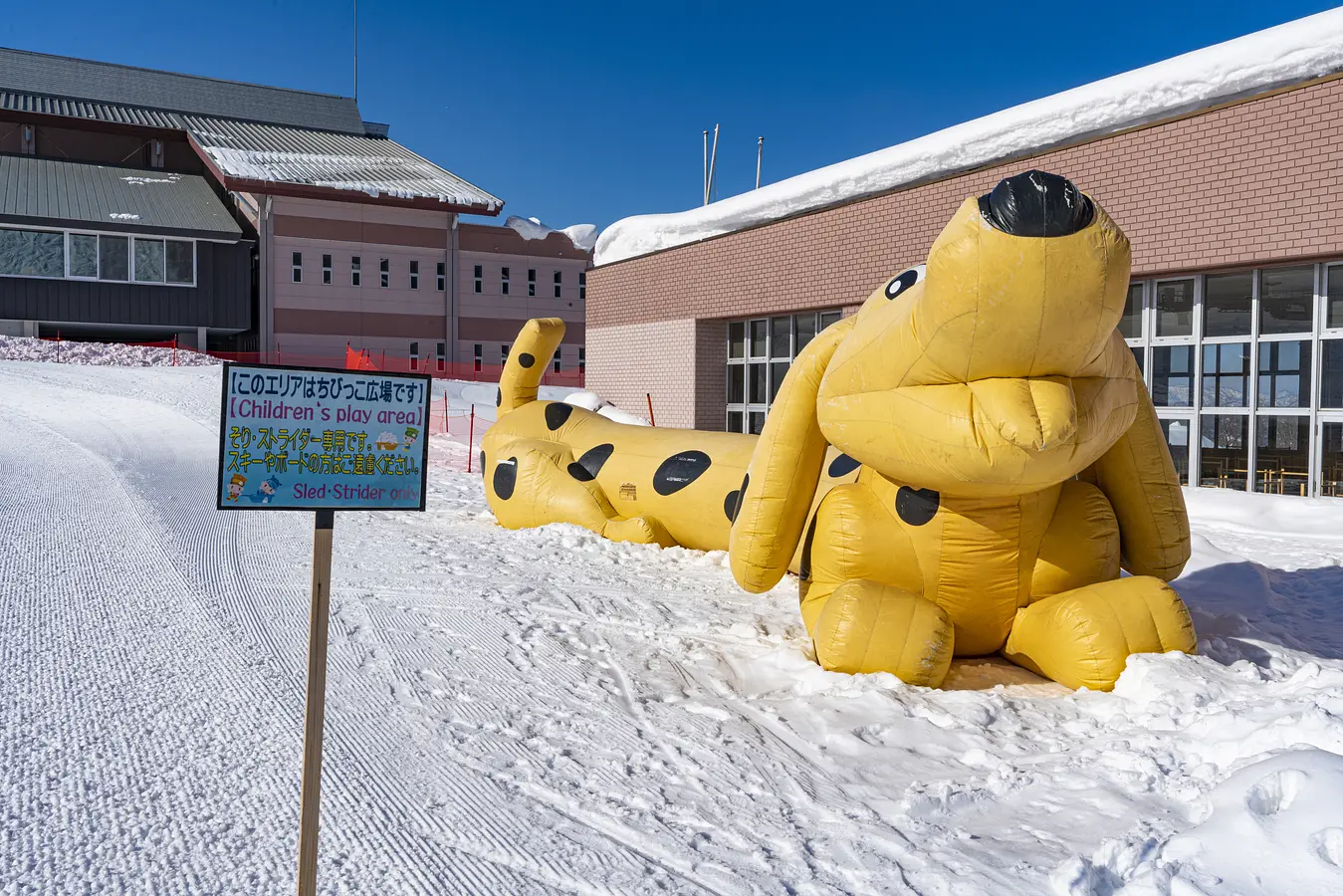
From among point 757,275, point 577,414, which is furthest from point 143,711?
point 757,275

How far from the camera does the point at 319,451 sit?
2598 mm

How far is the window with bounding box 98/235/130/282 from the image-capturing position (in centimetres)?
2473

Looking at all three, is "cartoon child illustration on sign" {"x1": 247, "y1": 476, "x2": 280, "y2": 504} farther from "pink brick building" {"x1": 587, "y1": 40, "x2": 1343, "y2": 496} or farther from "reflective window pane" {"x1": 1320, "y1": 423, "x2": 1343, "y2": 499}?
Result: "reflective window pane" {"x1": 1320, "y1": 423, "x2": 1343, "y2": 499}

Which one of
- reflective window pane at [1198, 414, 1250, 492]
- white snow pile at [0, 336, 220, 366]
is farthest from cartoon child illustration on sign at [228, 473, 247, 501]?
white snow pile at [0, 336, 220, 366]

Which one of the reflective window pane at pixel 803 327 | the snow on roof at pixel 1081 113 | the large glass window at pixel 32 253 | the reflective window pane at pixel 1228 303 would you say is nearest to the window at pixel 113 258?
the large glass window at pixel 32 253

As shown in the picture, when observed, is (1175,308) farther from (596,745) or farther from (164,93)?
(164,93)

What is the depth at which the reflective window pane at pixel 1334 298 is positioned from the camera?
9.28 m

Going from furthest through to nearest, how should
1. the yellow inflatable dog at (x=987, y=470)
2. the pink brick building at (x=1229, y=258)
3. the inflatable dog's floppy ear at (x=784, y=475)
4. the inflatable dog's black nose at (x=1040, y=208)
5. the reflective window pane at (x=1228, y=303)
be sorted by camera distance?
the reflective window pane at (x=1228, y=303) < the pink brick building at (x=1229, y=258) < the inflatable dog's floppy ear at (x=784, y=475) < the yellow inflatable dog at (x=987, y=470) < the inflatable dog's black nose at (x=1040, y=208)

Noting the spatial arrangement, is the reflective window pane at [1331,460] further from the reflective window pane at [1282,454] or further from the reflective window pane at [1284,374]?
the reflective window pane at [1284,374]

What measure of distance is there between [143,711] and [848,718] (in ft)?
9.29

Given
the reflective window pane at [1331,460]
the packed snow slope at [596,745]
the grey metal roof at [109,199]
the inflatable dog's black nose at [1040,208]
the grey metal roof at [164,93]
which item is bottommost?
the packed snow slope at [596,745]

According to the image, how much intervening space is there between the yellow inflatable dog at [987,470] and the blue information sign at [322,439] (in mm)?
2069

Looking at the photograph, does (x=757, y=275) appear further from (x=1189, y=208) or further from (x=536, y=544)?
(x=536, y=544)

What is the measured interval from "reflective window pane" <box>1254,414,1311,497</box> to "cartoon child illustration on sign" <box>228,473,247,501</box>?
418 inches
